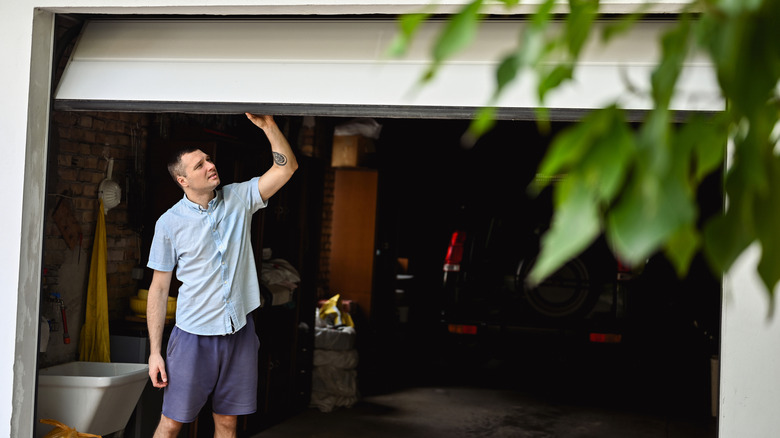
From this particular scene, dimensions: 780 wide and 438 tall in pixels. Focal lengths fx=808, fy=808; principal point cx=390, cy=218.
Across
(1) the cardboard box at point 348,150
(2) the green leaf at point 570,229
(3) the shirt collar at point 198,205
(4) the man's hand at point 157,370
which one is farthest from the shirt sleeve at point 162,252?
(1) the cardboard box at point 348,150

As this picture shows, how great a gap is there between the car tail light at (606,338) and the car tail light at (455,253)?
5.12 feet

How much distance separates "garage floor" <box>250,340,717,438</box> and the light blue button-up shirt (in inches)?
93.1

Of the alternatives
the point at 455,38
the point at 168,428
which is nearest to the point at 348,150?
the point at 168,428

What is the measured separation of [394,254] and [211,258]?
5.23m

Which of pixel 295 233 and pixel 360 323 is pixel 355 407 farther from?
pixel 295 233

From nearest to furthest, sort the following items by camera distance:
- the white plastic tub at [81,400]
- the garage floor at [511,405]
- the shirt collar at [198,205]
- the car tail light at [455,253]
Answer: the shirt collar at [198,205] < the white plastic tub at [81,400] < the garage floor at [511,405] < the car tail light at [455,253]

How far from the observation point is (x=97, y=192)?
202 inches

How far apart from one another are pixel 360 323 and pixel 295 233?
1577mm

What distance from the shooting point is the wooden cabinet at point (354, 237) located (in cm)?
830

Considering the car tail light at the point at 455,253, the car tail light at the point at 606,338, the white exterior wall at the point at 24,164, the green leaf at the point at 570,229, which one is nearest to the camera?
the green leaf at the point at 570,229

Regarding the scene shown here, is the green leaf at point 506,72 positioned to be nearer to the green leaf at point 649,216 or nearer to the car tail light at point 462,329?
the green leaf at point 649,216

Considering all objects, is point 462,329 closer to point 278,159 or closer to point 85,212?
point 85,212

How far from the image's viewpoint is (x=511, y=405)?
25.5 ft

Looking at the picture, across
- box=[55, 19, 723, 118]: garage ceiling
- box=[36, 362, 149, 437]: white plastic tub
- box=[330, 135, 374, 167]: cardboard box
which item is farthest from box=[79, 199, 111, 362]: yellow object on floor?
box=[330, 135, 374, 167]: cardboard box
